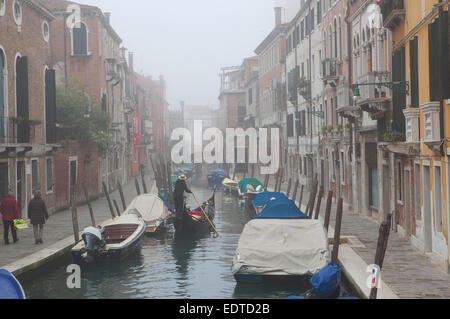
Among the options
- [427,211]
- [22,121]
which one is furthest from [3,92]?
[427,211]

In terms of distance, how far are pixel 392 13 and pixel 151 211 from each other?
903 cm

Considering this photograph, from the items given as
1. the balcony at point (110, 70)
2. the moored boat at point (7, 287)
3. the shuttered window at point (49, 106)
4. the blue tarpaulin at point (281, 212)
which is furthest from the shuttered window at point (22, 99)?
the balcony at point (110, 70)

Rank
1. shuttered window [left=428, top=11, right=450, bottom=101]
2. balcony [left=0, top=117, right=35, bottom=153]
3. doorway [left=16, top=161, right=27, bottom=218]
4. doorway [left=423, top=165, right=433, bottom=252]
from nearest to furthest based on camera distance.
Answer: shuttered window [left=428, top=11, right=450, bottom=101]
doorway [left=423, top=165, right=433, bottom=252]
balcony [left=0, top=117, right=35, bottom=153]
doorway [left=16, top=161, right=27, bottom=218]

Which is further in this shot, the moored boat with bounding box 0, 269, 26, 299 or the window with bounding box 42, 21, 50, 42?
the window with bounding box 42, 21, 50, 42

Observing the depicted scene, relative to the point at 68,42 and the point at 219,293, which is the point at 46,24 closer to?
the point at 68,42

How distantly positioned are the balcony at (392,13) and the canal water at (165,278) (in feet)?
19.4

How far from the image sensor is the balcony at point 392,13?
13148mm

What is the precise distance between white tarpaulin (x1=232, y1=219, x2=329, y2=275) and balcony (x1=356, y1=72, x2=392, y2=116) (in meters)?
4.38

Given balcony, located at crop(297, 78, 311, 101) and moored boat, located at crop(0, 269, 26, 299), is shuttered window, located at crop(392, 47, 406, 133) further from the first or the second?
balcony, located at crop(297, 78, 311, 101)

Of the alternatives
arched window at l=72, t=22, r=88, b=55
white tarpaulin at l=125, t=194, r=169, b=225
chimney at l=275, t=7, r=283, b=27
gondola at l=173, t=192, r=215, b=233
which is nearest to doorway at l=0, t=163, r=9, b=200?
white tarpaulin at l=125, t=194, r=169, b=225

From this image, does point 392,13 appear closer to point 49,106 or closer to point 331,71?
point 331,71

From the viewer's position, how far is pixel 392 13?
522 inches

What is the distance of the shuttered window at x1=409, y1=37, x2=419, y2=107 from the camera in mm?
12062
